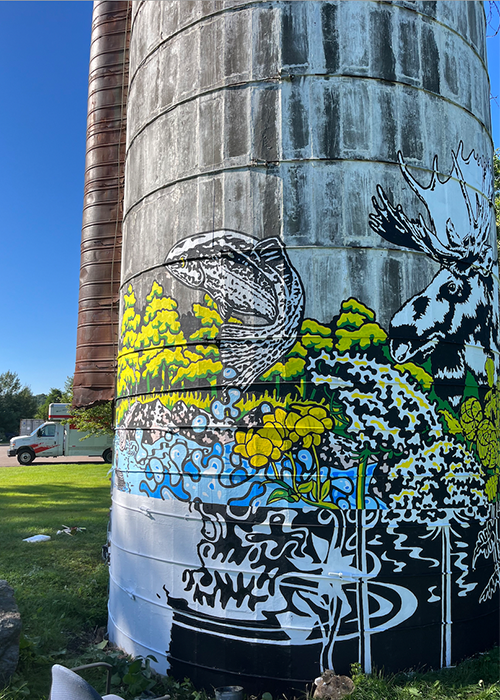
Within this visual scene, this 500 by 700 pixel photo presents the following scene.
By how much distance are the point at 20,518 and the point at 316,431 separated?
1012cm

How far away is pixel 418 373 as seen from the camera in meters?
4.96

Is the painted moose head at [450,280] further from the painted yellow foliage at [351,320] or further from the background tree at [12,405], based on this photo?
the background tree at [12,405]

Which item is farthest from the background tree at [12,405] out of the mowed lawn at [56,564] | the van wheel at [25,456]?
the mowed lawn at [56,564]

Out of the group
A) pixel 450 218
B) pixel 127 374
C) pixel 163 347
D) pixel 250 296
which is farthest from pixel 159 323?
pixel 450 218

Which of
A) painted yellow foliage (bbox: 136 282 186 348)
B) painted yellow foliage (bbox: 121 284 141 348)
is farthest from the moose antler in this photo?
painted yellow foliage (bbox: 121 284 141 348)

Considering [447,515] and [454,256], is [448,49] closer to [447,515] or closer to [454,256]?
[454,256]

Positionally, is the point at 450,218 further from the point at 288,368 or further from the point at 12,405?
the point at 12,405

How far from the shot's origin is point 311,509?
4707mm

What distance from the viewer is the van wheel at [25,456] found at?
90.3 feet

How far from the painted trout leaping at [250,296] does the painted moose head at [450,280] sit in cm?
90

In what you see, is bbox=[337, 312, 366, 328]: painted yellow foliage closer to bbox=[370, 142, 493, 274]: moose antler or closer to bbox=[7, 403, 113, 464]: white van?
bbox=[370, 142, 493, 274]: moose antler

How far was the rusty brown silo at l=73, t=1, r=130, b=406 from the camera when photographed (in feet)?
31.6

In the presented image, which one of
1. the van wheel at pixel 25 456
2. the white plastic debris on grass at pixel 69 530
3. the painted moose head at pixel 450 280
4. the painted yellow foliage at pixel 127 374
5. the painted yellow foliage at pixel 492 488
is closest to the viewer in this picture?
the painted moose head at pixel 450 280

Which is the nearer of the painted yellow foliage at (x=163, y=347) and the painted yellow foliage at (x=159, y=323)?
the painted yellow foliage at (x=163, y=347)
